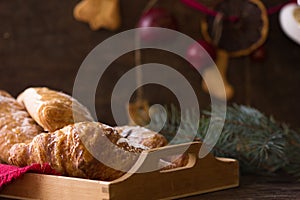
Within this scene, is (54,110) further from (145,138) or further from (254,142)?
(254,142)

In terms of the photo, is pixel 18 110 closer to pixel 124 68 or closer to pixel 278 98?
pixel 124 68

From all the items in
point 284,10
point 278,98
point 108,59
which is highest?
point 284,10

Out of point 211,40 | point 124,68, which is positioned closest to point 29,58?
point 124,68

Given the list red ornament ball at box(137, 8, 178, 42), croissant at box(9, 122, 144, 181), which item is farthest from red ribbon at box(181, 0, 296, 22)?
croissant at box(9, 122, 144, 181)

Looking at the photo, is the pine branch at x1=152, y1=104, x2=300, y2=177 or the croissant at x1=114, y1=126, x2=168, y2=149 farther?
the pine branch at x1=152, y1=104, x2=300, y2=177

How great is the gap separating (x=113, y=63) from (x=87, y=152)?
2.94 ft

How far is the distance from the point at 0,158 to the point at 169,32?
27.5 inches

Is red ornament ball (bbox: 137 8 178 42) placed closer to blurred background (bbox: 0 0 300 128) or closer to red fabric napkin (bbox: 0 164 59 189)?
blurred background (bbox: 0 0 300 128)

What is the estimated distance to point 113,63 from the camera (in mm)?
1662

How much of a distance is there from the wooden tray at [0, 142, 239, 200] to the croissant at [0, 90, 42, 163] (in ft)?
0.25

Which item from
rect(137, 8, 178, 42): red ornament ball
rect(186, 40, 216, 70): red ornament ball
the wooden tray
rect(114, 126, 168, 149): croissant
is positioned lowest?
the wooden tray

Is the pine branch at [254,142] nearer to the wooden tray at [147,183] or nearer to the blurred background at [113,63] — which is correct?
the wooden tray at [147,183]

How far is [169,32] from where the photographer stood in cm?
150

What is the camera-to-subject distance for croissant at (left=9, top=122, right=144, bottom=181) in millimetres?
784
